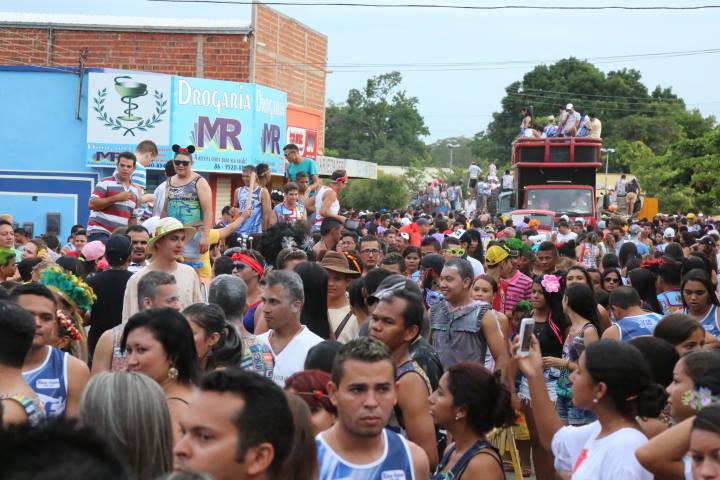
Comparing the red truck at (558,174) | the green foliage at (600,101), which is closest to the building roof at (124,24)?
the red truck at (558,174)

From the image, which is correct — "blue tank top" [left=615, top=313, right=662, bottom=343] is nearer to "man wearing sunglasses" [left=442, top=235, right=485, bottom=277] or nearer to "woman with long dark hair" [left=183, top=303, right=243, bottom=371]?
"man wearing sunglasses" [left=442, top=235, right=485, bottom=277]

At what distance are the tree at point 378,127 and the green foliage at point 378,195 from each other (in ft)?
180

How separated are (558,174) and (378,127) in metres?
87.1

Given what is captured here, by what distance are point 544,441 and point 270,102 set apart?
24079 mm

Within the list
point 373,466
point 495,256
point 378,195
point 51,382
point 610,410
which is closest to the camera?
point 373,466

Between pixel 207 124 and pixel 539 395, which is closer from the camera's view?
pixel 539 395

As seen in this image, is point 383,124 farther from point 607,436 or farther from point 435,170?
point 607,436

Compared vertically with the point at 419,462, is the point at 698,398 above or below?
above

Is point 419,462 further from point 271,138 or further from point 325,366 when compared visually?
point 271,138

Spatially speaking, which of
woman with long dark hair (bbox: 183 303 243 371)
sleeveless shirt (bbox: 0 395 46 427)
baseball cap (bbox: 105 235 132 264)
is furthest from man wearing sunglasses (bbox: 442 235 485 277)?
sleeveless shirt (bbox: 0 395 46 427)

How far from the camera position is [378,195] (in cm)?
5466

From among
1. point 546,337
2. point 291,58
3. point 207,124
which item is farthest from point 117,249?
point 291,58

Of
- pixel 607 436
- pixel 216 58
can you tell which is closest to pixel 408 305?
pixel 607 436

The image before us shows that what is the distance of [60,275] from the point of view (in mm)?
7434
